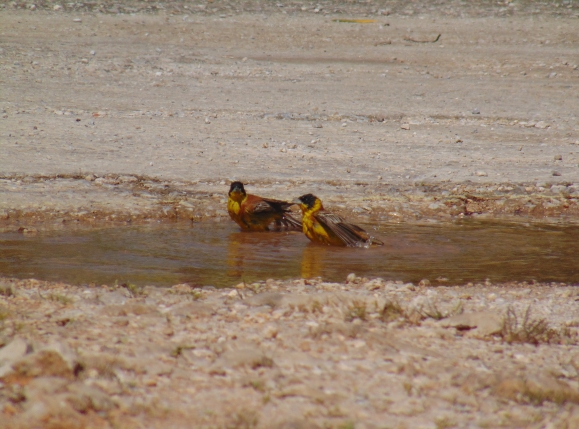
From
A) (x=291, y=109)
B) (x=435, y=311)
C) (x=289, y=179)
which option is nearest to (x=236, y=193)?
(x=289, y=179)

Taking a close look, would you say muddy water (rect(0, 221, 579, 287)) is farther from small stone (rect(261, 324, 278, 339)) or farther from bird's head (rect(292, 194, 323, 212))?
small stone (rect(261, 324, 278, 339))

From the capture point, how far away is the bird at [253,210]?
26.4 feet

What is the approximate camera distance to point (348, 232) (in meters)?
7.55

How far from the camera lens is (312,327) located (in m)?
4.57

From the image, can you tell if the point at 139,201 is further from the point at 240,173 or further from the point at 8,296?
the point at 8,296

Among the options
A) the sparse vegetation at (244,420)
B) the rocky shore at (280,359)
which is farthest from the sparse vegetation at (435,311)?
the sparse vegetation at (244,420)

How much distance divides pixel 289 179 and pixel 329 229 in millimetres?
2144

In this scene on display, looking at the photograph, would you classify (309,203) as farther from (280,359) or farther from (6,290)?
(280,359)

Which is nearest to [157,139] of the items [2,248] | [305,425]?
[2,248]

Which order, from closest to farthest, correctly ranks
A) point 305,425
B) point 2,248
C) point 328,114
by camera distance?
point 305,425 → point 2,248 → point 328,114

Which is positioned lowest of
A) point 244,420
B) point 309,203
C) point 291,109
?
point 244,420

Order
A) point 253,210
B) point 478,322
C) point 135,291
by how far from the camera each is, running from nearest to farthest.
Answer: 1. point 478,322
2. point 135,291
3. point 253,210

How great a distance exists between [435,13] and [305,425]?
61.4ft

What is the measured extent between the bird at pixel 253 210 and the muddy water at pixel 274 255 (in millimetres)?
121
